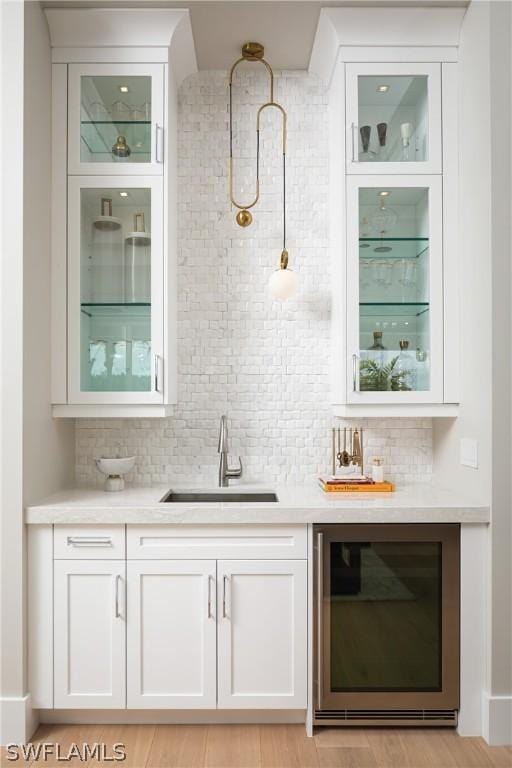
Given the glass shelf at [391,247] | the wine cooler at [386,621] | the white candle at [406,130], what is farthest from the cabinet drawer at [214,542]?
the white candle at [406,130]

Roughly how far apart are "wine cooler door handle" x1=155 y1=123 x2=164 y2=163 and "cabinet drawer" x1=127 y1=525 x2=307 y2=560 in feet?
5.10

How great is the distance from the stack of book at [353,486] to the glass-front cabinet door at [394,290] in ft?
1.20

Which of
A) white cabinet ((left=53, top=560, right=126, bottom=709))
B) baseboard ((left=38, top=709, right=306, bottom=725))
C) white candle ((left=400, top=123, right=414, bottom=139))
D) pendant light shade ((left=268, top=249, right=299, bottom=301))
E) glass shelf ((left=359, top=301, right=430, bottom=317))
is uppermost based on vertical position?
white candle ((left=400, top=123, right=414, bottom=139))

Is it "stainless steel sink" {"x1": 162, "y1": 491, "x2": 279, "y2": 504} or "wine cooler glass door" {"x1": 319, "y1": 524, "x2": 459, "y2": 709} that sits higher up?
"stainless steel sink" {"x1": 162, "y1": 491, "x2": 279, "y2": 504}

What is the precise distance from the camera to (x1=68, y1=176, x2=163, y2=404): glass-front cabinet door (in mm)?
2490

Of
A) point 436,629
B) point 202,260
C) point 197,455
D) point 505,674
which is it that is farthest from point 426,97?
point 505,674

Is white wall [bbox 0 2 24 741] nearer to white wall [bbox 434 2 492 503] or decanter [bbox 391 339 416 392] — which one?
decanter [bbox 391 339 416 392]

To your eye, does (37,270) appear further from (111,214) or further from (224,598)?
(224,598)

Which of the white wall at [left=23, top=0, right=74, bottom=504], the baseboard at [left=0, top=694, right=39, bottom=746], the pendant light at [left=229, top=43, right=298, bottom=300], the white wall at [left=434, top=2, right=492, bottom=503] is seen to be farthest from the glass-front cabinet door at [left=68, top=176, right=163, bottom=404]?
the white wall at [left=434, top=2, right=492, bottom=503]

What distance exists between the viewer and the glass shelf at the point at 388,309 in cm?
254

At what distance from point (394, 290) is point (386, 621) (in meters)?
1.38

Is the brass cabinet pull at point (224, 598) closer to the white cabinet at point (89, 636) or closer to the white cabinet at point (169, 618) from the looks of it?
the white cabinet at point (169, 618)

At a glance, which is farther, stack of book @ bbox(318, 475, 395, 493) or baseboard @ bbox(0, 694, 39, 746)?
stack of book @ bbox(318, 475, 395, 493)

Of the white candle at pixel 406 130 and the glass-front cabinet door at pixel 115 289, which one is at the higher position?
the white candle at pixel 406 130
